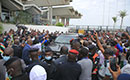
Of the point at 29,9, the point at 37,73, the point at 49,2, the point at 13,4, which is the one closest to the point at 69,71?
the point at 37,73

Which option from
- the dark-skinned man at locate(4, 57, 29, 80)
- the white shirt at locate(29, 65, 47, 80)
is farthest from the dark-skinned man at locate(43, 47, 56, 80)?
the dark-skinned man at locate(4, 57, 29, 80)

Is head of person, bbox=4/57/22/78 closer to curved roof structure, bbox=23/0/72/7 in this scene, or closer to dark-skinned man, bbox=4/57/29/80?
dark-skinned man, bbox=4/57/29/80

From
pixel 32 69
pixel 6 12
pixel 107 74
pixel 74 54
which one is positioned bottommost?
pixel 107 74

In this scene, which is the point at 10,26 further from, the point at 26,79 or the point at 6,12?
the point at 26,79

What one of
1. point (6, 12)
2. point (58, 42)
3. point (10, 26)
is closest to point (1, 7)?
point (6, 12)

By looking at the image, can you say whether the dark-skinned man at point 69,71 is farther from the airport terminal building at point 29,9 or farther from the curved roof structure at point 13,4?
the curved roof structure at point 13,4

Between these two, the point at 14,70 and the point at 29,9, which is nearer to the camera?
the point at 14,70

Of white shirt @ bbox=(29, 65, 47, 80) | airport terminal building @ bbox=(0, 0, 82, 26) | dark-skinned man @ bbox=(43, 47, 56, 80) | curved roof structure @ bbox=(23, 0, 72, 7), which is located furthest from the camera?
curved roof structure @ bbox=(23, 0, 72, 7)

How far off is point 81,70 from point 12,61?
1494mm

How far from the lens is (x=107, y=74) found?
256cm

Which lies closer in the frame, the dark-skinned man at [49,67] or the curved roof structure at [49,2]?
the dark-skinned man at [49,67]

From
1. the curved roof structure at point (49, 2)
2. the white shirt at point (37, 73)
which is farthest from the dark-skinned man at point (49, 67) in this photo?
the curved roof structure at point (49, 2)

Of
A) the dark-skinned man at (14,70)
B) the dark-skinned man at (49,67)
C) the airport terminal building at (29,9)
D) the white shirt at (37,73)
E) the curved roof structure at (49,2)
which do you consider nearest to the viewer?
the dark-skinned man at (14,70)

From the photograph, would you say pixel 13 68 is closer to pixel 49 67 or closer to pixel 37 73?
pixel 37 73
